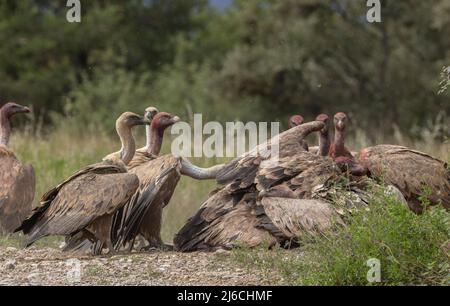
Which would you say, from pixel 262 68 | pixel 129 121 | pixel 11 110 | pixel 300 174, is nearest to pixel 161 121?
pixel 129 121

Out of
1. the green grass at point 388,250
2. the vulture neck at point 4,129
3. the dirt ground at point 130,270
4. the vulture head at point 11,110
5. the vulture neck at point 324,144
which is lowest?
the dirt ground at point 130,270

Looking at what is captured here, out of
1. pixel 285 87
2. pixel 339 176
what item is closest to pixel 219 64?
pixel 285 87

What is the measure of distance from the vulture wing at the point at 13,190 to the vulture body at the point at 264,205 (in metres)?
1.94

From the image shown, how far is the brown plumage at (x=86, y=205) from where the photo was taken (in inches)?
371

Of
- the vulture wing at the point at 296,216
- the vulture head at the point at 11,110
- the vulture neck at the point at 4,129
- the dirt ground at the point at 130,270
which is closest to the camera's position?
the dirt ground at the point at 130,270

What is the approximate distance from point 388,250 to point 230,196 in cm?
272

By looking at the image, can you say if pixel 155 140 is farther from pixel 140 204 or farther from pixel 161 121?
pixel 140 204

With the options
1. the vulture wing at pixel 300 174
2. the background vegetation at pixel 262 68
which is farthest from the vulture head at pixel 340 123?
the background vegetation at pixel 262 68

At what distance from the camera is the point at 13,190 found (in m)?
11.0

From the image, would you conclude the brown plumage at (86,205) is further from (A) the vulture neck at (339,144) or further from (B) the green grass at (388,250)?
(A) the vulture neck at (339,144)

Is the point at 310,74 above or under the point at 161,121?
above

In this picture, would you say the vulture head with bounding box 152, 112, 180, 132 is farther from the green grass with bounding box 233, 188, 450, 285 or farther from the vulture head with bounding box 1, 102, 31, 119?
the green grass with bounding box 233, 188, 450, 285

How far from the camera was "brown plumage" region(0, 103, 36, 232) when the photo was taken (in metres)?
10.9

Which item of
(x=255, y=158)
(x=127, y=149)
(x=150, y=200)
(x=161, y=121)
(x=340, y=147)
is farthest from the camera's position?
(x=161, y=121)
